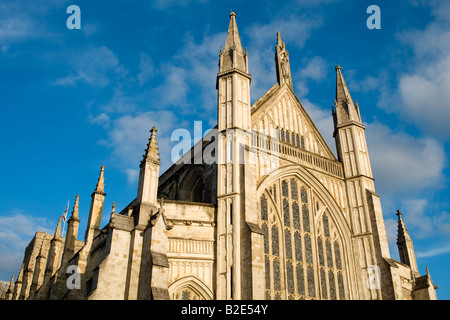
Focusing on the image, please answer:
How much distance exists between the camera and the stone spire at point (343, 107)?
28.6 metres

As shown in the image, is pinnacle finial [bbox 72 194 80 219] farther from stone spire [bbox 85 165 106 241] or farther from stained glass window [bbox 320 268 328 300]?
stained glass window [bbox 320 268 328 300]

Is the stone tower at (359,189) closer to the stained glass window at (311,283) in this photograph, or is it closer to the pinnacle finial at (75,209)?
the stained glass window at (311,283)

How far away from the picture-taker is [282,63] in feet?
97.5

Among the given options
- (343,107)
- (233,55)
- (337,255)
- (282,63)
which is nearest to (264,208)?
(337,255)

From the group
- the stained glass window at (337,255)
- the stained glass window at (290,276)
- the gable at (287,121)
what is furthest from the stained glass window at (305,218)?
the gable at (287,121)

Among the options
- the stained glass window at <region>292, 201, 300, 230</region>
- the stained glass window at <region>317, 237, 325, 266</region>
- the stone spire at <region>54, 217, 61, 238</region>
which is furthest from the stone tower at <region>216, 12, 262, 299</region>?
the stone spire at <region>54, 217, 61, 238</region>

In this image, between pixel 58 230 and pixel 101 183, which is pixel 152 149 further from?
pixel 58 230

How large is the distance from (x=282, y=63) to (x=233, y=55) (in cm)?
592

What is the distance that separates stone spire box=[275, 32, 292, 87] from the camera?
28906mm

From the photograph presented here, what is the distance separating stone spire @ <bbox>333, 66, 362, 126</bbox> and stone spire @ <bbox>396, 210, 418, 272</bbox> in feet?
23.7
